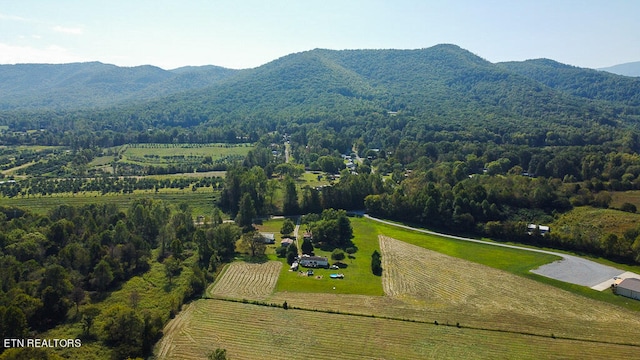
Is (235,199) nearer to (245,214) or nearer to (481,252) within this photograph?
(245,214)

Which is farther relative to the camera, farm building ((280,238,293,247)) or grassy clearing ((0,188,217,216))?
grassy clearing ((0,188,217,216))

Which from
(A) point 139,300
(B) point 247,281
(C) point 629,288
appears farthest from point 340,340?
(C) point 629,288

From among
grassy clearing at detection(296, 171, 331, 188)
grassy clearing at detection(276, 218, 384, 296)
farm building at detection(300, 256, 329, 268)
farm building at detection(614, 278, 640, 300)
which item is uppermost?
grassy clearing at detection(296, 171, 331, 188)

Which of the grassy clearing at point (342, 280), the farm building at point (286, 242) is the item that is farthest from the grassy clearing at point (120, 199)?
the grassy clearing at point (342, 280)

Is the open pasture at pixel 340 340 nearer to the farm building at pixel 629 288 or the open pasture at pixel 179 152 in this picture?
the farm building at pixel 629 288

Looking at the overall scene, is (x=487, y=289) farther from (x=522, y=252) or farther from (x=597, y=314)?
(x=522, y=252)

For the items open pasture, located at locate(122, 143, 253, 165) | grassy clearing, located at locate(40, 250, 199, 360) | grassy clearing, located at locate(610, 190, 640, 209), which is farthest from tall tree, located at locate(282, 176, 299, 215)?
grassy clearing, located at locate(610, 190, 640, 209)

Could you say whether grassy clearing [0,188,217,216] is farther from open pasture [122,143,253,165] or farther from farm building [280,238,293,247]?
open pasture [122,143,253,165]
